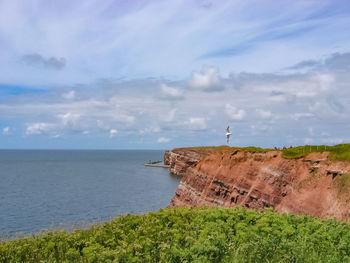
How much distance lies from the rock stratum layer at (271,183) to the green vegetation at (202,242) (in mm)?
12767

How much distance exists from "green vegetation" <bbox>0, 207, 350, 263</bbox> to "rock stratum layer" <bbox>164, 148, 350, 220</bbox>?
41.9 feet

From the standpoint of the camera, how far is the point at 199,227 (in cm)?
1460

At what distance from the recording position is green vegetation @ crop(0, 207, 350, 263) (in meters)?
11.0

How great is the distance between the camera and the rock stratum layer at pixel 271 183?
27.3 metres

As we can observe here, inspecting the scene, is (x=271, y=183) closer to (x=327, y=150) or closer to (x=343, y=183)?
(x=327, y=150)

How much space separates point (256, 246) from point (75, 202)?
55.4 metres

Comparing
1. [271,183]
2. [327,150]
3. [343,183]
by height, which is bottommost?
[271,183]

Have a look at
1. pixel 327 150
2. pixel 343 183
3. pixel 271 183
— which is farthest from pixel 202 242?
pixel 327 150

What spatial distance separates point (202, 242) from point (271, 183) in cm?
2358

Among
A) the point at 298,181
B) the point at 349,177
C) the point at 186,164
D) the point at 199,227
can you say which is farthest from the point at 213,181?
the point at 186,164

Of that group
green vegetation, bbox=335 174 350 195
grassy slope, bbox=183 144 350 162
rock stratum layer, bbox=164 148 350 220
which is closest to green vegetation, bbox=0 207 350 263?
green vegetation, bbox=335 174 350 195

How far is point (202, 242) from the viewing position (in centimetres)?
1192

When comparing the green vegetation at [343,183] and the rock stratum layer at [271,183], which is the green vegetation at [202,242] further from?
the rock stratum layer at [271,183]

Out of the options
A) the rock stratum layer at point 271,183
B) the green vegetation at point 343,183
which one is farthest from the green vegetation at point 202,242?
the rock stratum layer at point 271,183
